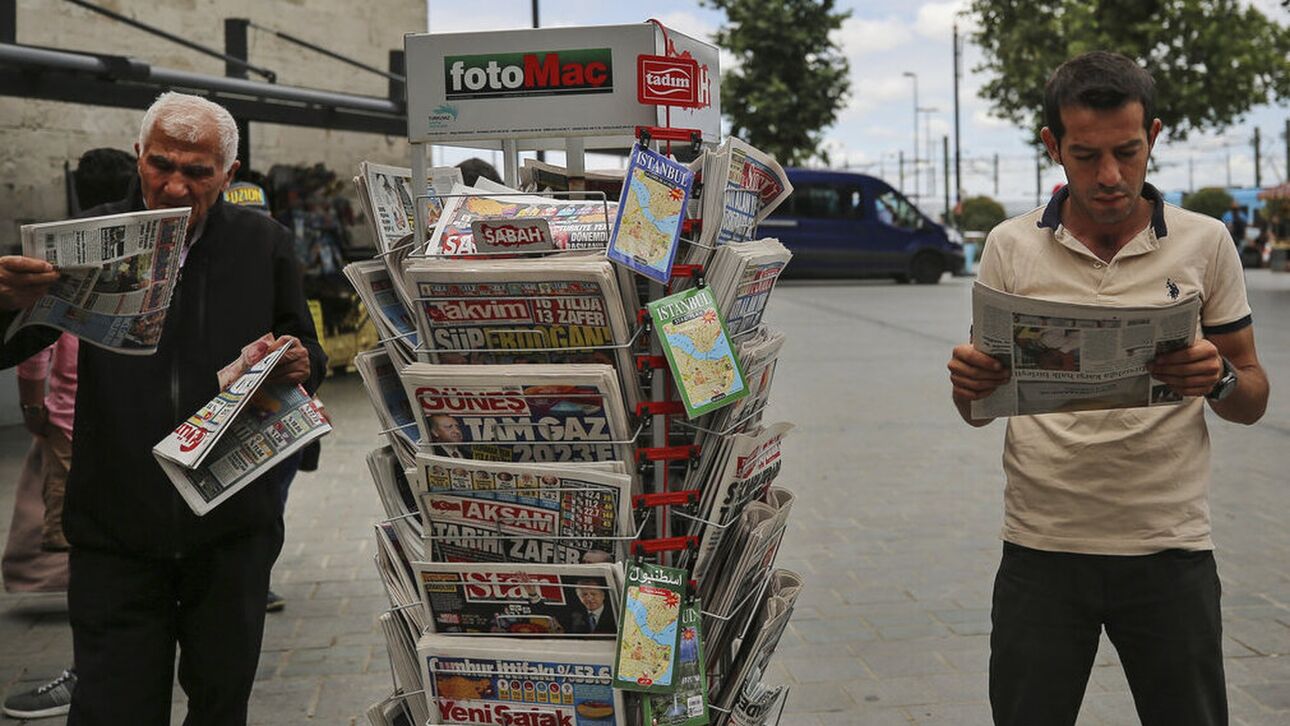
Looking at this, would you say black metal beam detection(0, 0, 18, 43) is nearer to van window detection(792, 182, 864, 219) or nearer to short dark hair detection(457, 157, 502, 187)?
short dark hair detection(457, 157, 502, 187)

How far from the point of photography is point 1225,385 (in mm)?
2557

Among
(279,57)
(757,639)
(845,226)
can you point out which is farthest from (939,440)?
(845,226)

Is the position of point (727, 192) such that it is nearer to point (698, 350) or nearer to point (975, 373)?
point (698, 350)

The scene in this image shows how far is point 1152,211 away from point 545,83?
1252 millimetres

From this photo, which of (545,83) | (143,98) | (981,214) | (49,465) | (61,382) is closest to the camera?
(545,83)

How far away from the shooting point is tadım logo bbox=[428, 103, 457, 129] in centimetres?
292

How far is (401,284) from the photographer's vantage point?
9.43 ft

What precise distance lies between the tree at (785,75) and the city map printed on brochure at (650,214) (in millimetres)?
33335

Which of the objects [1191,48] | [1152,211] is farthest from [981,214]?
[1152,211]

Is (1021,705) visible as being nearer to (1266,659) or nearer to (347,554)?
(1266,659)

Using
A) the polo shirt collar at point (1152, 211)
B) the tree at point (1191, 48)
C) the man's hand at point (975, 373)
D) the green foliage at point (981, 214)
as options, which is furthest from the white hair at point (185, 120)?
the green foliage at point (981, 214)

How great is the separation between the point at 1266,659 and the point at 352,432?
697cm

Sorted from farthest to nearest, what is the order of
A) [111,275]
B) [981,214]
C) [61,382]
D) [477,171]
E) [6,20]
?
1. [981,214]
2. [6,20]
3. [477,171]
4. [61,382]
5. [111,275]

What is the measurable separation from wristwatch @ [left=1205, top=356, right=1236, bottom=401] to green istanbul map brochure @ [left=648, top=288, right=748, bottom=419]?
88 cm
